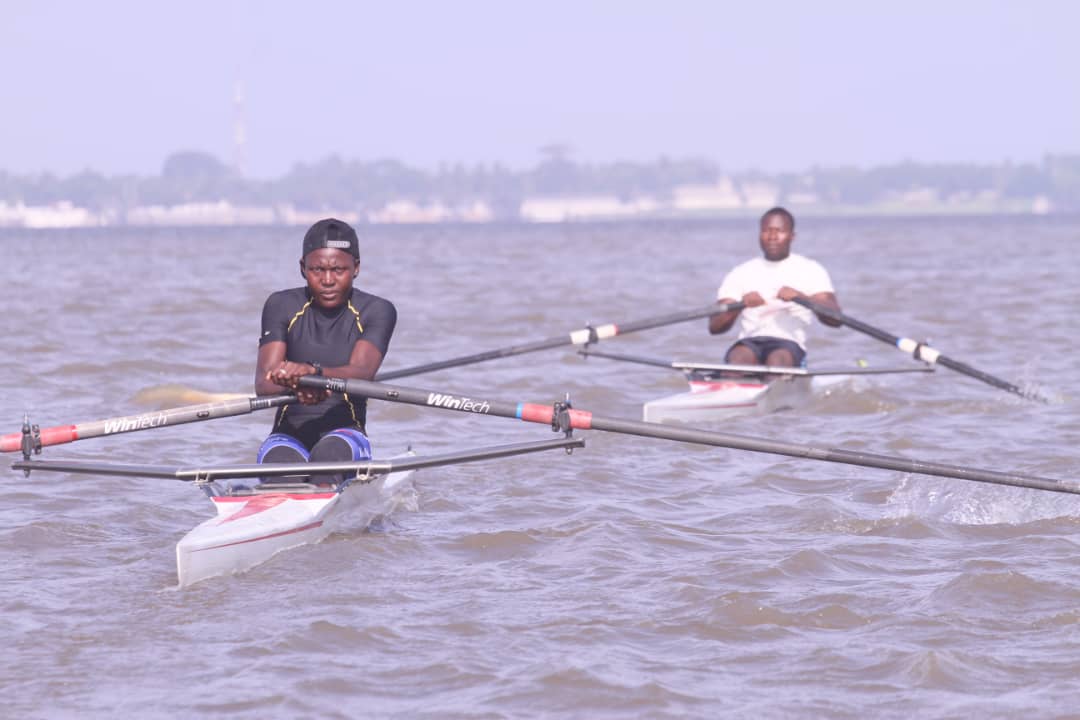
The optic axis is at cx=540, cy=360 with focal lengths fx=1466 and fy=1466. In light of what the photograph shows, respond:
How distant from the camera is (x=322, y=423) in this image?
8070 millimetres

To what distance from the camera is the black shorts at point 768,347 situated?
12.5m

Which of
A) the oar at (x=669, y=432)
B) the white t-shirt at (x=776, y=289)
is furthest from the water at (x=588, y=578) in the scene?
the white t-shirt at (x=776, y=289)

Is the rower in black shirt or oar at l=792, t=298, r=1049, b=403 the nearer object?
the rower in black shirt

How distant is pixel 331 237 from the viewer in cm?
788

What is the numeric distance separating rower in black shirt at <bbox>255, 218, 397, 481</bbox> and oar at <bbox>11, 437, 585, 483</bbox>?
0.52 meters

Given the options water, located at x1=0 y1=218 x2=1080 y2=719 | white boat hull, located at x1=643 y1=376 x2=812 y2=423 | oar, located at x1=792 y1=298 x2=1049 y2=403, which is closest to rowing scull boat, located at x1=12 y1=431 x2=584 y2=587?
water, located at x1=0 y1=218 x2=1080 y2=719

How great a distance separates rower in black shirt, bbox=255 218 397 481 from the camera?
7.88 m

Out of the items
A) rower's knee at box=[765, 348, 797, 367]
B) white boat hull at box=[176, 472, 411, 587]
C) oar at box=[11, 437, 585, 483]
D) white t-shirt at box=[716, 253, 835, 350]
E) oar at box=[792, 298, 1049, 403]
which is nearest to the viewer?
white boat hull at box=[176, 472, 411, 587]

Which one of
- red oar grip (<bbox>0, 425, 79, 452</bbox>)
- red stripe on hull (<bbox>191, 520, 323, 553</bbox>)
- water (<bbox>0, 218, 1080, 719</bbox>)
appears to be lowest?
water (<bbox>0, 218, 1080, 719</bbox>)

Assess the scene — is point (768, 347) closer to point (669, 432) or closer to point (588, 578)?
point (669, 432)

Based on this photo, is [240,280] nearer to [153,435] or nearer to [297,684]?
[153,435]

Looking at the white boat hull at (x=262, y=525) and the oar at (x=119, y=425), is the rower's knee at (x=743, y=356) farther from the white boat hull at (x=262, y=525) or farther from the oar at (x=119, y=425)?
the oar at (x=119, y=425)

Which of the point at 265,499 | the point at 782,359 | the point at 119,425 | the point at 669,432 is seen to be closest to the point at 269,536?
the point at 265,499

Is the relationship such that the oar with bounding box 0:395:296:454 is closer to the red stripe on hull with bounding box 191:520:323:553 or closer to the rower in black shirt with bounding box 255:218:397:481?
the rower in black shirt with bounding box 255:218:397:481
